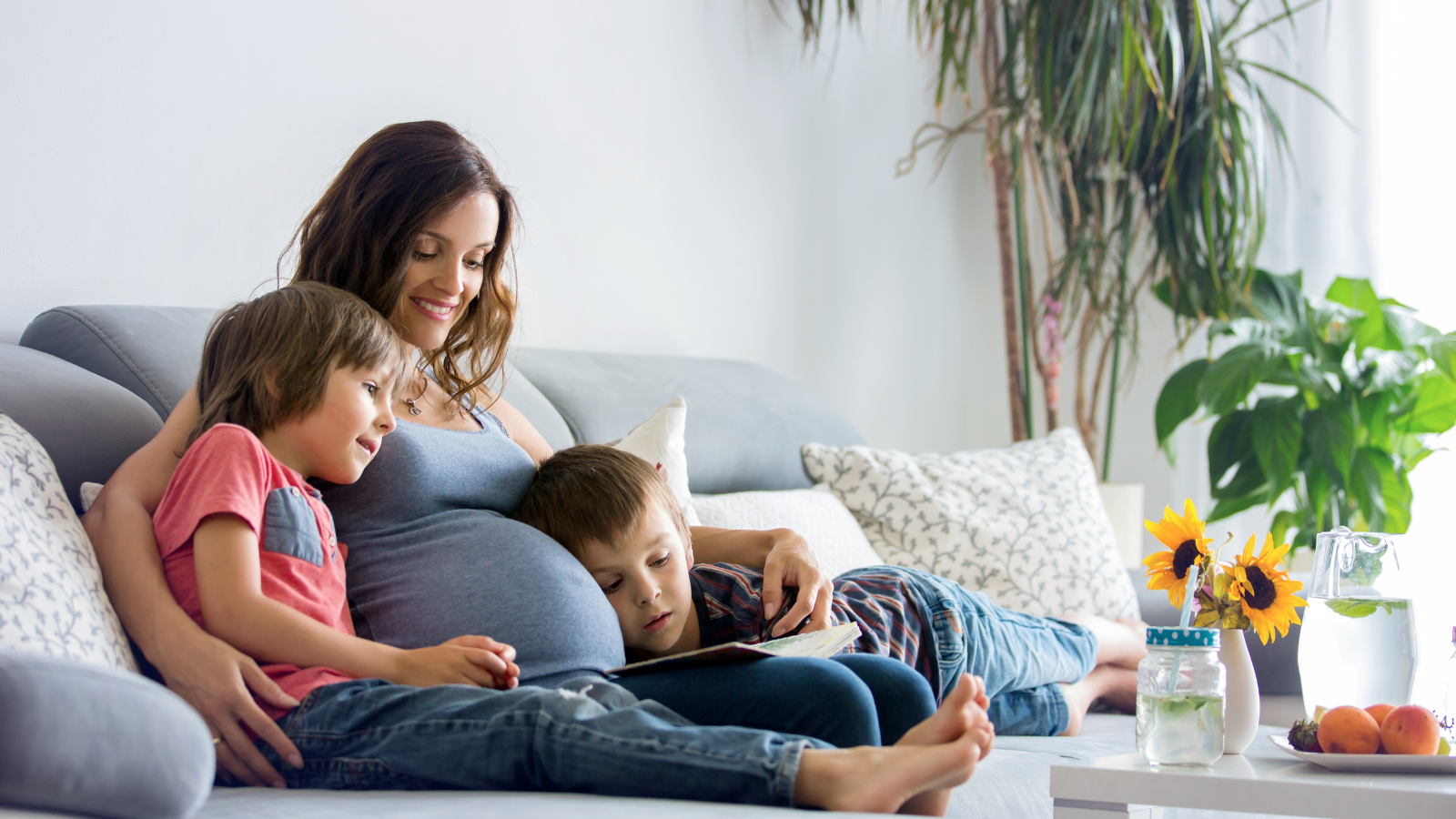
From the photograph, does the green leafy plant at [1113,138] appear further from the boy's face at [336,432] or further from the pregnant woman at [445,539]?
the boy's face at [336,432]

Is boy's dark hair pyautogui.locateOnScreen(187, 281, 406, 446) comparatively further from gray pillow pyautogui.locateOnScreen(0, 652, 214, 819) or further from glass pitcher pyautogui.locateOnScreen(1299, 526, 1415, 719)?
glass pitcher pyautogui.locateOnScreen(1299, 526, 1415, 719)

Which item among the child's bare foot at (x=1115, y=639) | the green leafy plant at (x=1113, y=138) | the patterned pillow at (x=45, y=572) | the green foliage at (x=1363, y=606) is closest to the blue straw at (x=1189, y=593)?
the green foliage at (x=1363, y=606)

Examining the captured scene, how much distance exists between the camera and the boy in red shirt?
825 millimetres

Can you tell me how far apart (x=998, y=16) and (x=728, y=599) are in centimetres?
228

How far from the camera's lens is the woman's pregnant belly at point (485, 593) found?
1.04m

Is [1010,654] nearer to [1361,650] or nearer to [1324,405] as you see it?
[1361,650]

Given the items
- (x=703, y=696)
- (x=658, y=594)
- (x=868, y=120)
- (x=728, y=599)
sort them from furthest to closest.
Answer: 1. (x=868, y=120)
2. (x=728, y=599)
3. (x=658, y=594)
4. (x=703, y=696)

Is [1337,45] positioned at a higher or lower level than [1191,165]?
higher

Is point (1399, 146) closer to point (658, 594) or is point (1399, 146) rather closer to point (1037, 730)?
point (1037, 730)

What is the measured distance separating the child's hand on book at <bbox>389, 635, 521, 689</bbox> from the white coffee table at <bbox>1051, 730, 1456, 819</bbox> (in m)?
0.43

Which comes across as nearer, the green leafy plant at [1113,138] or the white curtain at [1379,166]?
the green leafy plant at [1113,138]

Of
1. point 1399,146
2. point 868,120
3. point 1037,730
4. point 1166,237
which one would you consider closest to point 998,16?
point 868,120

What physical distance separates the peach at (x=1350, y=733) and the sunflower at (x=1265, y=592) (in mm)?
134

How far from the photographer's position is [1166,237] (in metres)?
2.82
